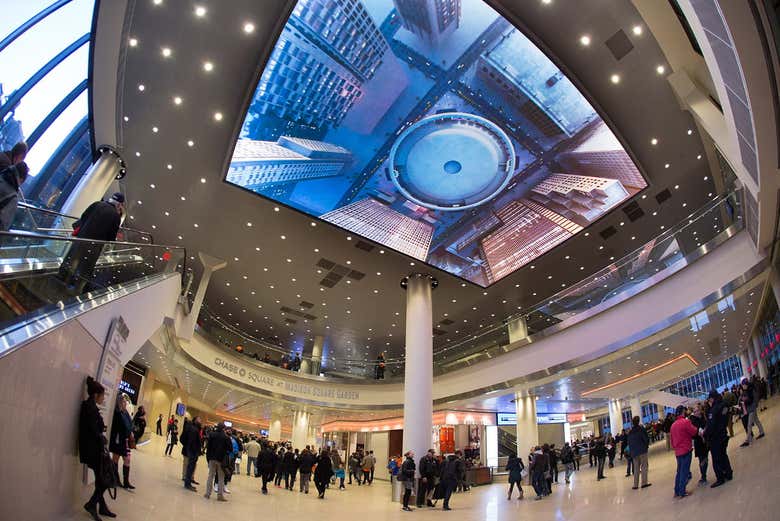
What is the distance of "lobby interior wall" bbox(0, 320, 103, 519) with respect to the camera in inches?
119

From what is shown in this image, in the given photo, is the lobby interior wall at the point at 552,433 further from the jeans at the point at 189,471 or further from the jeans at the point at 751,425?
the jeans at the point at 189,471

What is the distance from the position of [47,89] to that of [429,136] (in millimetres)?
12191

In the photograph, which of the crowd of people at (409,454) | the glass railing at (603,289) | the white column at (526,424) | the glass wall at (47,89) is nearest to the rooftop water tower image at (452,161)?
the glass railing at (603,289)

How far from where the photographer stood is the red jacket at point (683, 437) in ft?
19.9

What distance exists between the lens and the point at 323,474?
1055cm

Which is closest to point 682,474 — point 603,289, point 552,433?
point 603,289

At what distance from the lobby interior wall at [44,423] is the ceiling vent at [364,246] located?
10.3 metres

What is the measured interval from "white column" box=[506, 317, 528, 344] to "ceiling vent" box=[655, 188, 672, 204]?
219 inches

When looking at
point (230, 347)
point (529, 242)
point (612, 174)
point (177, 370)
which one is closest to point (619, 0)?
point (612, 174)

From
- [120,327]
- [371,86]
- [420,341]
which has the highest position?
[371,86]

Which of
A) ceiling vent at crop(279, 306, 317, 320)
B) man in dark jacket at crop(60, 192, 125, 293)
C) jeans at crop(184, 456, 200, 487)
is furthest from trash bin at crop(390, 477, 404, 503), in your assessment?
ceiling vent at crop(279, 306, 317, 320)

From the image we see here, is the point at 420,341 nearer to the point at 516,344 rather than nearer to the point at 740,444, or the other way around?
the point at 516,344

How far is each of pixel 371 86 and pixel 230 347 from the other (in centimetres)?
1364

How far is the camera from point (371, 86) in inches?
391
